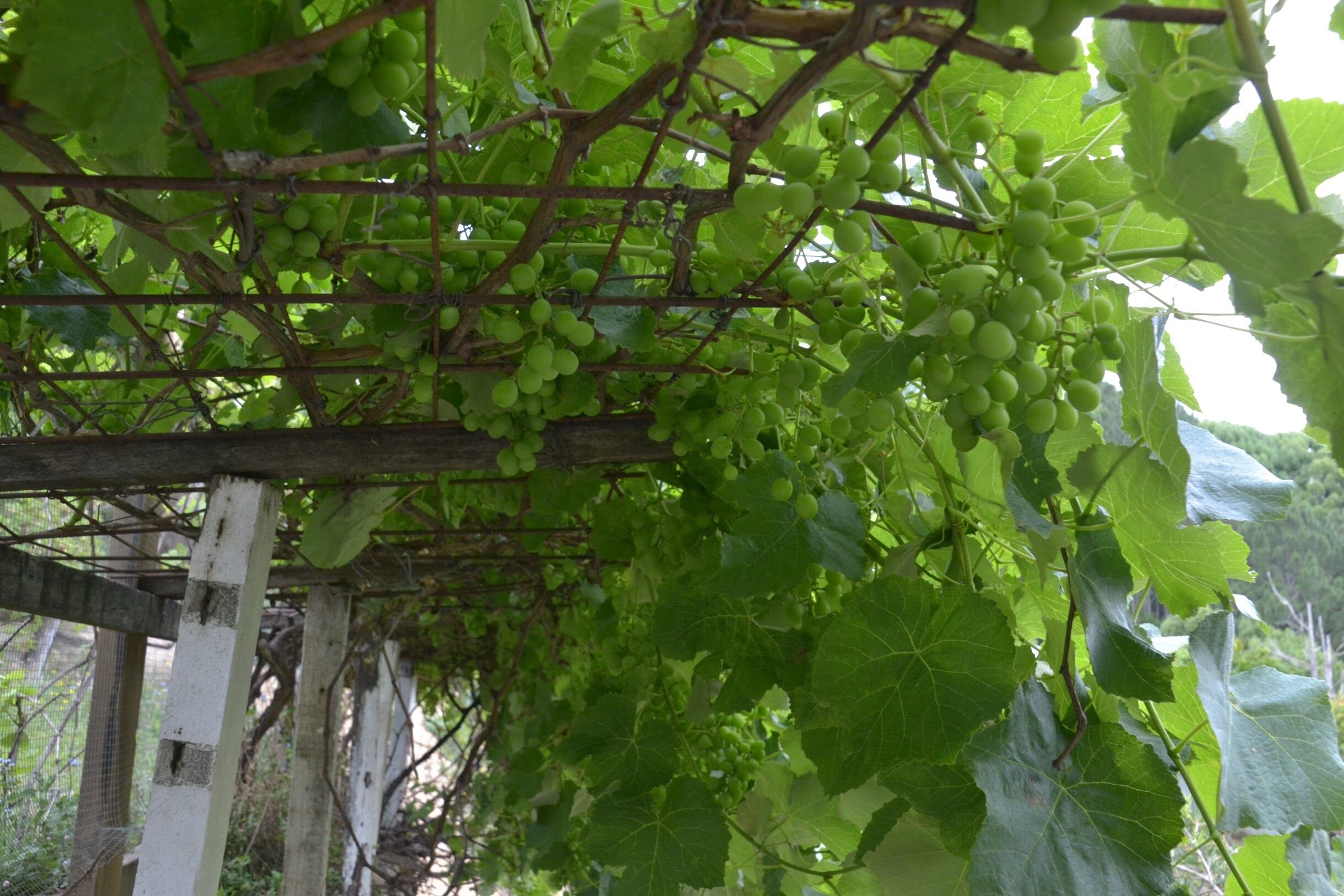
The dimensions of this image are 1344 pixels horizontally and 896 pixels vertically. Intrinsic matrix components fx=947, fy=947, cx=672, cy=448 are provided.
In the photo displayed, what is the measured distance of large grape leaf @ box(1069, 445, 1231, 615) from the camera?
93 cm

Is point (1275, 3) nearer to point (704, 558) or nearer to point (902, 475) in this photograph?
point (902, 475)

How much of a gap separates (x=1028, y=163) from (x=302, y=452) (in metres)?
1.18

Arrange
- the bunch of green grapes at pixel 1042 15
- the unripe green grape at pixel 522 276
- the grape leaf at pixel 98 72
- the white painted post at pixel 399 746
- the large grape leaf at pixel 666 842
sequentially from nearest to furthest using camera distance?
the bunch of green grapes at pixel 1042 15
the grape leaf at pixel 98 72
the unripe green grape at pixel 522 276
the large grape leaf at pixel 666 842
the white painted post at pixel 399 746

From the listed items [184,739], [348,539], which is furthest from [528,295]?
[184,739]

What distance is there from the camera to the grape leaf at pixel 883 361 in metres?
0.86

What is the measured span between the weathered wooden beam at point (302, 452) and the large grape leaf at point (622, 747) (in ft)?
1.48

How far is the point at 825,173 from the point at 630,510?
0.88 meters

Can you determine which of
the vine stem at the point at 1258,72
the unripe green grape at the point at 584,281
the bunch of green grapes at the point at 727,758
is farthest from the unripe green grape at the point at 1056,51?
the bunch of green grapes at the point at 727,758

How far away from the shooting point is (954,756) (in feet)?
3.15

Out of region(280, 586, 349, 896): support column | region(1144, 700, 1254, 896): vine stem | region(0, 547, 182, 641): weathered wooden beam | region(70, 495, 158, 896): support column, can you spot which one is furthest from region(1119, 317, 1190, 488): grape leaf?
region(70, 495, 158, 896): support column

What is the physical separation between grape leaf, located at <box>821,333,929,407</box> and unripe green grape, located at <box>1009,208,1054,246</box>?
0.47 ft

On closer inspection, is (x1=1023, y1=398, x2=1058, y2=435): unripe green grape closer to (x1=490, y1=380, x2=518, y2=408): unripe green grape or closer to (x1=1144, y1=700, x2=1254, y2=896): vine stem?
(x1=1144, y1=700, x2=1254, y2=896): vine stem

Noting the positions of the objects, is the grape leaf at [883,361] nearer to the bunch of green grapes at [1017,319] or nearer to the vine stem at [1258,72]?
the bunch of green grapes at [1017,319]

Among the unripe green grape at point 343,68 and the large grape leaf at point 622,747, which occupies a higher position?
the unripe green grape at point 343,68
